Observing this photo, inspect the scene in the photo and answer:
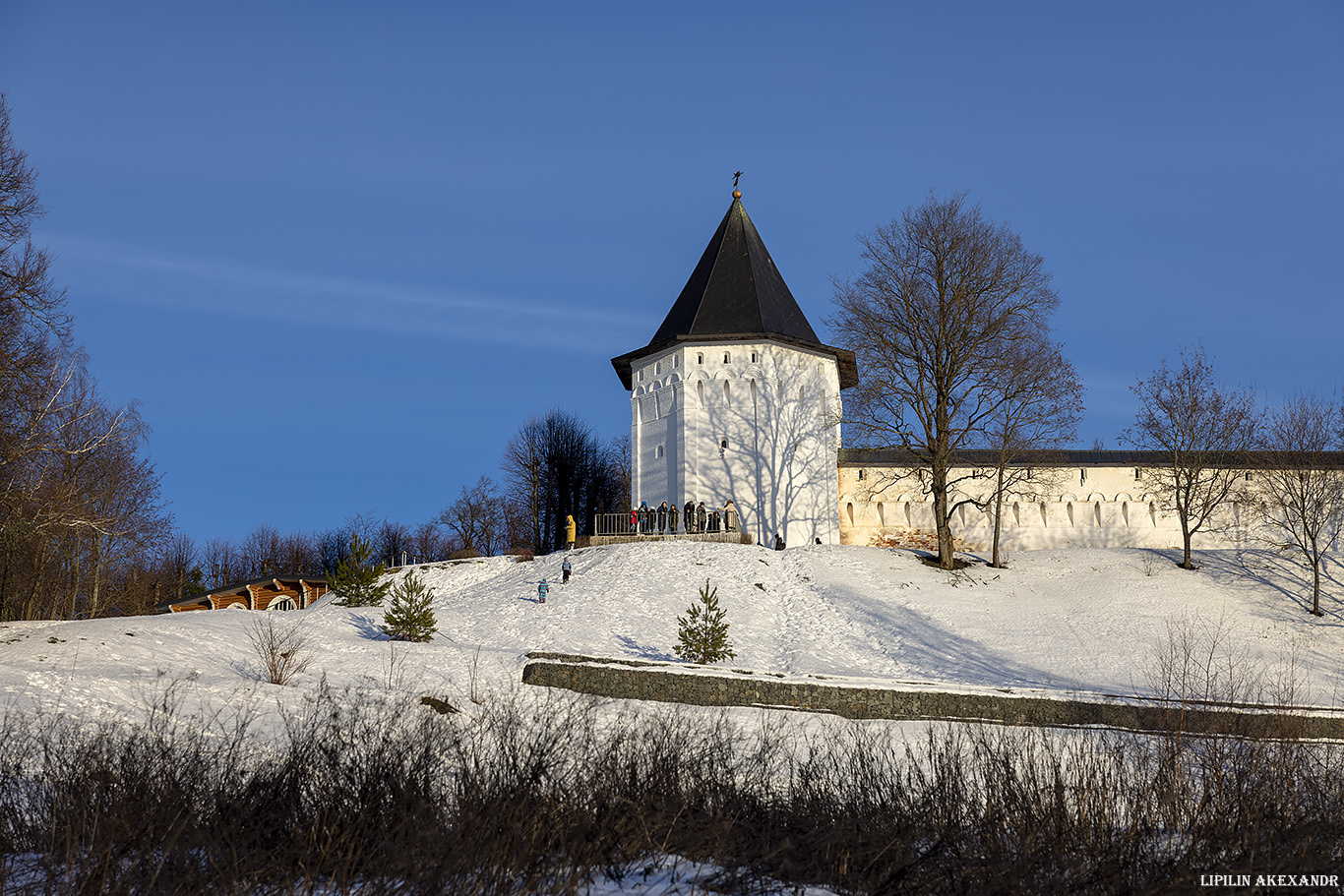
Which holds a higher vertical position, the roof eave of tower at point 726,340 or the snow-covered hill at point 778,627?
the roof eave of tower at point 726,340

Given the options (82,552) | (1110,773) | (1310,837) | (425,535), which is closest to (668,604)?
(1110,773)

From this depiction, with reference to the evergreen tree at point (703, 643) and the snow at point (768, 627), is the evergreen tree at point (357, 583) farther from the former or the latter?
the evergreen tree at point (703, 643)

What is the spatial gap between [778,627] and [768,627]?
0.82 feet

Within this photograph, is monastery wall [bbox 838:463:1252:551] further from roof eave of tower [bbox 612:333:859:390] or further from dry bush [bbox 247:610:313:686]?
dry bush [bbox 247:610:313:686]

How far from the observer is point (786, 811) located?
20.3 feet

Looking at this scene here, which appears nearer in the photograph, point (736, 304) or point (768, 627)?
point (768, 627)

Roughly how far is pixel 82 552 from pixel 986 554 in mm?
25362

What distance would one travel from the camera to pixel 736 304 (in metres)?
33.3

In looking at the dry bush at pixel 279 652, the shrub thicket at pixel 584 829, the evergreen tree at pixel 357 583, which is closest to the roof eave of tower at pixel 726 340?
the evergreen tree at pixel 357 583

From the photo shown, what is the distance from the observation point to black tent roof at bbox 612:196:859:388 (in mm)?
32656

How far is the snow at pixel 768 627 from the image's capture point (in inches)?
504

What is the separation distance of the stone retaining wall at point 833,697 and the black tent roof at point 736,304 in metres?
19.4

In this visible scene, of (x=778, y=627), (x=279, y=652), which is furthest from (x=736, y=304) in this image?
(x=279, y=652)

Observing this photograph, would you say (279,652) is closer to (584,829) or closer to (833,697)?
(833,697)
